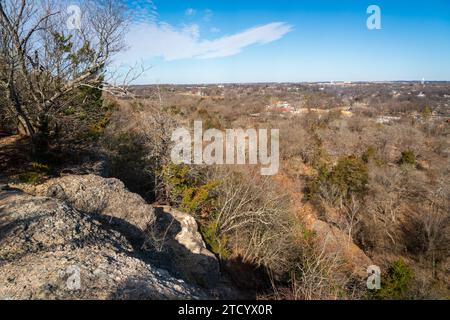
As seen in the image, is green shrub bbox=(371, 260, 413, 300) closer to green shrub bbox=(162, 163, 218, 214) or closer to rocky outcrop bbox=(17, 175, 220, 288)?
rocky outcrop bbox=(17, 175, 220, 288)

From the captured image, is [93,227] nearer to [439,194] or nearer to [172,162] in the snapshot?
[172,162]

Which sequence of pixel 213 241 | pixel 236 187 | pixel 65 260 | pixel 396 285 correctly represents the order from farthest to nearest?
pixel 236 187
pixel 213 241
pixel 396 285
pixel 65 260

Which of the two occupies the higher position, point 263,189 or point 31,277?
point 31,277

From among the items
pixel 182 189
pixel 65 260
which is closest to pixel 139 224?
pixel 182 189

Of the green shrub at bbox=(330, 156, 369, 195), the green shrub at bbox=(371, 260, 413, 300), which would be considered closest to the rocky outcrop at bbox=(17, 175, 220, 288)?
the green shrub at bbox=(371, 260, 413, 300)

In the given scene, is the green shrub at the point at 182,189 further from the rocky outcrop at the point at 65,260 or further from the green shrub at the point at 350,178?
the green shrub at the point at 350,178

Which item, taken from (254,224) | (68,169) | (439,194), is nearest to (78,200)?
(68,169)

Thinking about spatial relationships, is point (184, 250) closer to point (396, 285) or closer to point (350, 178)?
point (396, 285)

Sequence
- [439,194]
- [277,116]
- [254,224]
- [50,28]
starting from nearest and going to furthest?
[50,28] → [254,224] → [439,194] → [277,116]

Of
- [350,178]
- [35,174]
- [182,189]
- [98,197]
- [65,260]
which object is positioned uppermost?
[35,174]
